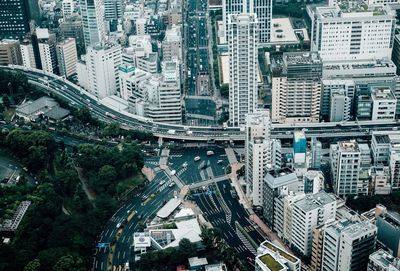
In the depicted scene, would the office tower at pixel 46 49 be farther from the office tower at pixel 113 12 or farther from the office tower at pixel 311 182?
the office tower at pixel 311 182

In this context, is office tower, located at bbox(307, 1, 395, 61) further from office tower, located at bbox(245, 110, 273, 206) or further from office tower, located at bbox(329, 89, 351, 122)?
office tower, located at bbox(245, 110, 273, 206)

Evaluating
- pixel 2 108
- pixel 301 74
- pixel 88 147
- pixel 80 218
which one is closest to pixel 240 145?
pixel 301 74

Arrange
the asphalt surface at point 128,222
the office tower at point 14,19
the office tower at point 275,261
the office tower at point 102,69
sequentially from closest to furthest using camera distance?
the office tower at point 275,261, the asphalt surface at point 128,222, the office tower at point 102,69, the office tower at point 14,19

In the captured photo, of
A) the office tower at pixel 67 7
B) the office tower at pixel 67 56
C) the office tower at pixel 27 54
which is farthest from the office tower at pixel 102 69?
the office tower at pixel 67 7

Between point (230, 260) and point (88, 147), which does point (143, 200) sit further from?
point (230, 260)

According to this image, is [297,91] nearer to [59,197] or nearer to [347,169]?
[347,169]

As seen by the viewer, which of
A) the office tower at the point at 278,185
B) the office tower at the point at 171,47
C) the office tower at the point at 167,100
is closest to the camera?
the office tower at the point at 278,185

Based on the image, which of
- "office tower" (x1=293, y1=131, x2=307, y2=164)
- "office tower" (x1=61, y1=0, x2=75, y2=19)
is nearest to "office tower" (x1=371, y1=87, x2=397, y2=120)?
"office tower" (x1=293, y1=131, x2=307, y2=164)
